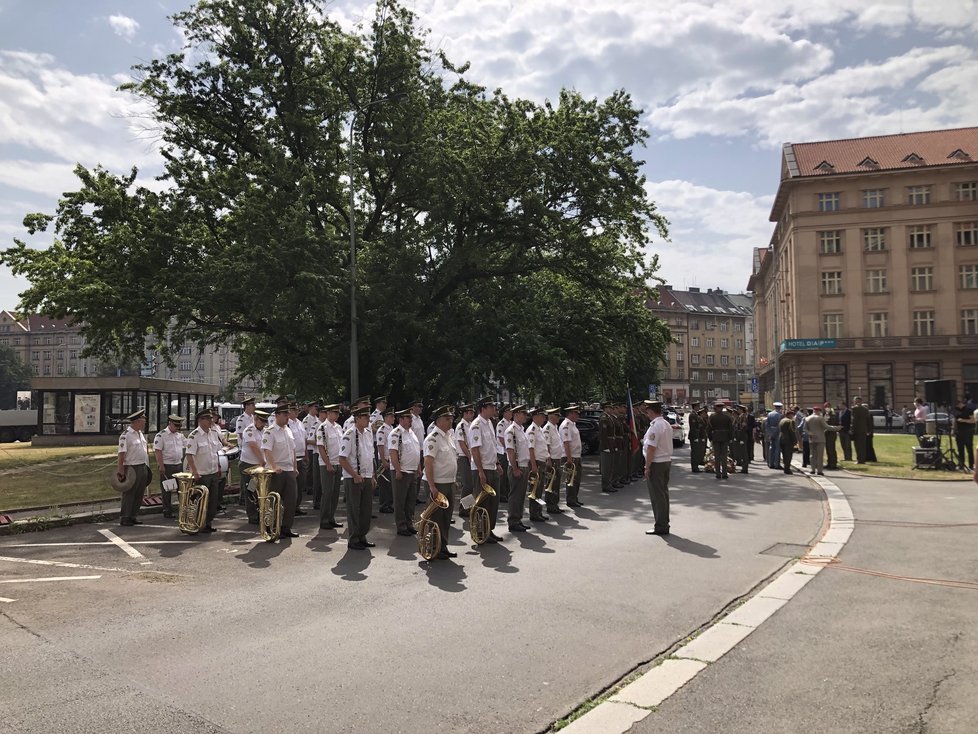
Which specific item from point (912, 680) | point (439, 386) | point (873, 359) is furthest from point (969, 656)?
point (873, 359)

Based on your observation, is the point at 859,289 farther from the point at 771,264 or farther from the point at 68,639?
the point at 68,639

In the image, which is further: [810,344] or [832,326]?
[832,326]

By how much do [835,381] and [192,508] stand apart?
181ft

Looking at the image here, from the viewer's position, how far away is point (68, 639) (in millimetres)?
6121

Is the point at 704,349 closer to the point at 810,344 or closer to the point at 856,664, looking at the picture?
the point at 810,344

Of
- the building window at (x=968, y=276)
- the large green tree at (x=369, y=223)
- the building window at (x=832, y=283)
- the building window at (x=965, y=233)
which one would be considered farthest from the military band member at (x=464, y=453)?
the building window at (x=965, y=233)

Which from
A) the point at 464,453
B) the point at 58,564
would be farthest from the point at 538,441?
the point at 58,564

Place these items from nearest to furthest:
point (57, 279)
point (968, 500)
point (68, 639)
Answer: point (68, 639) < point (968, 500) < point (57, 279)

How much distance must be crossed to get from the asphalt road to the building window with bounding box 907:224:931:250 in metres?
55.1

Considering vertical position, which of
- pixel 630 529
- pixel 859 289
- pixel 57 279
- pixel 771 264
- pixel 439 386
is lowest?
pixel 630 529

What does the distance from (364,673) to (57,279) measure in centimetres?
2260

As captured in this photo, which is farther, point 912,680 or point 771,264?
point 771,264

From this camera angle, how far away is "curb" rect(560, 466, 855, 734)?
4531 millimetres

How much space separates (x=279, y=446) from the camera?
11.5 metres
